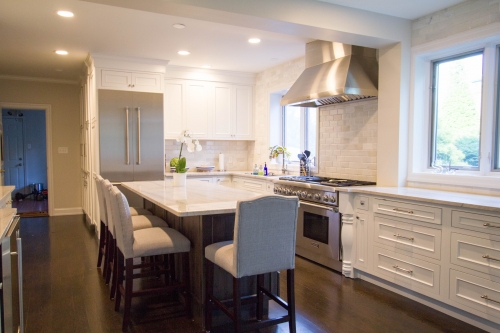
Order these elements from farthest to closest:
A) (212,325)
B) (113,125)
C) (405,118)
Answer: (113,125)
(405,118)
(212,325)

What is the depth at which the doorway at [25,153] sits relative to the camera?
369 inches

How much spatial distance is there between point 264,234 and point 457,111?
237 cm

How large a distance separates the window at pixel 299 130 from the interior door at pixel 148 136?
1.93 meters

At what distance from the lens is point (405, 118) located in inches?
143

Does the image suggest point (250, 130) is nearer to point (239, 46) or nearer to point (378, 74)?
point (239, 46)

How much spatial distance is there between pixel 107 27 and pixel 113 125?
156cm

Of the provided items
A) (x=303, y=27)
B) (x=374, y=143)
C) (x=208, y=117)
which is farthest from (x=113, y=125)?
(x=374, y=143)

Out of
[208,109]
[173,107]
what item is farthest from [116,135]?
[208,109]

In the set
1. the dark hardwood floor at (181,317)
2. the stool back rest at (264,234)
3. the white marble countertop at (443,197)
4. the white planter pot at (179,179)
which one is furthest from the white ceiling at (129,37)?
the dark hardwood floor at (181,317)

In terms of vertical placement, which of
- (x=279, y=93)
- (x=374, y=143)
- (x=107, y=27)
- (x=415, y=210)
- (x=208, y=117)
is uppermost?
(x=107, y=27)

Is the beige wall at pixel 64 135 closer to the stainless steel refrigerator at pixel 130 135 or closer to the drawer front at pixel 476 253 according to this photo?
the stainless steel refrigerator at pixel 130 135

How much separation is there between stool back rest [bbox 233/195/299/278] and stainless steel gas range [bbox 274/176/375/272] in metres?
1.50

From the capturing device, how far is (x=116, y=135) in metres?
5.08

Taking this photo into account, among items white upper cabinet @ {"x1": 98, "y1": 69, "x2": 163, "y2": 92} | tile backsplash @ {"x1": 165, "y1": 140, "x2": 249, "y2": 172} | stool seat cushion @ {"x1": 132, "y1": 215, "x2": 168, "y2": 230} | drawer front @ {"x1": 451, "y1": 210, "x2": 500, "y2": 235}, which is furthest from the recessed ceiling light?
drawer front @ {"x1": 451, "y1": 210, "x2": 500, "y2": 235}
